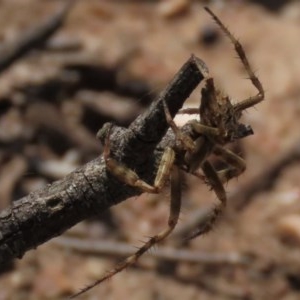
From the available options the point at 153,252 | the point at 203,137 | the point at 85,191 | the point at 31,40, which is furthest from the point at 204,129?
the point at 31,40

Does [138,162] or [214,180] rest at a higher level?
[138,162]

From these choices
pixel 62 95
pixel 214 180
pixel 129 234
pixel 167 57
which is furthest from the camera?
pixel 167 57

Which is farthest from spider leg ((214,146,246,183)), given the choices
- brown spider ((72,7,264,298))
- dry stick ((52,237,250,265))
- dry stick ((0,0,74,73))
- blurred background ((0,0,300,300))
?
dry stick ((0,0,74,73))

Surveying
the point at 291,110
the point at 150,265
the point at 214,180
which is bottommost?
the point at 150,265

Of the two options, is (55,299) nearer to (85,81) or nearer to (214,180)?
(85,81)

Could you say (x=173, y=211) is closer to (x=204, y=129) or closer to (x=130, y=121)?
(x=204, y=129)

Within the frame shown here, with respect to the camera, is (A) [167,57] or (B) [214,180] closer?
(B) [214,180]

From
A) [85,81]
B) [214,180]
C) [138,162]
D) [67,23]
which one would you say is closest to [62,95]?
[85,81]
